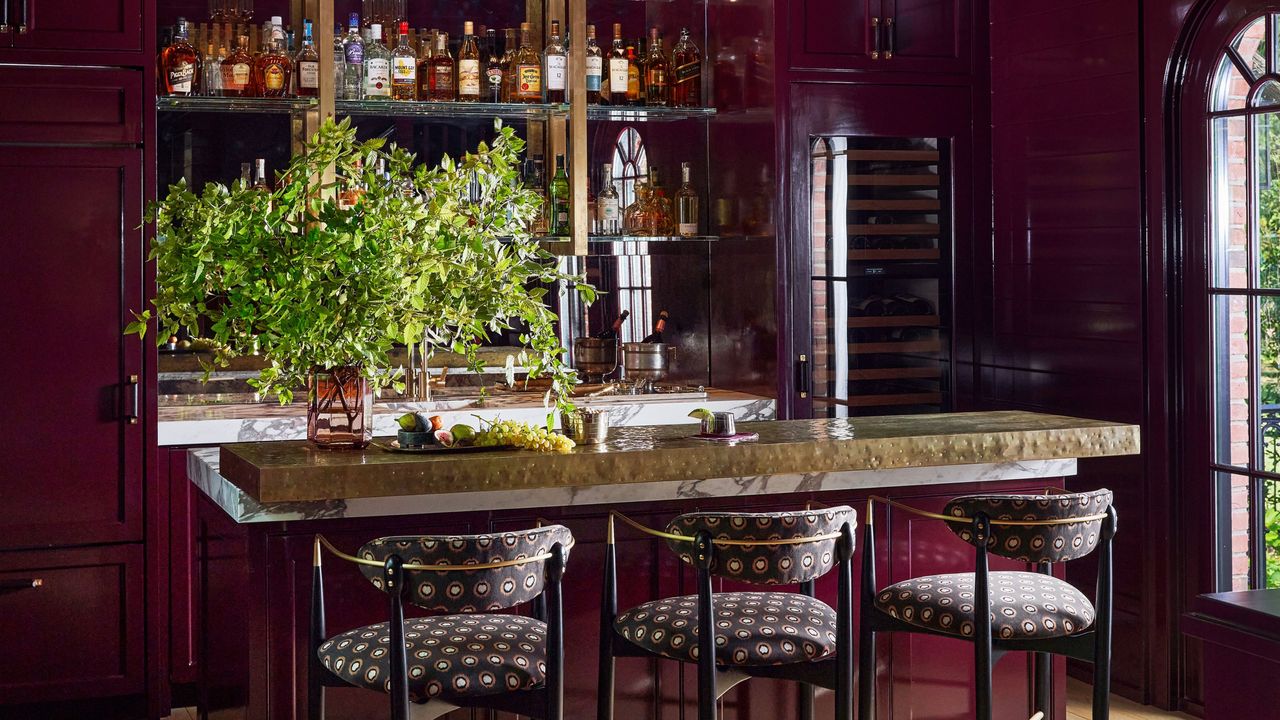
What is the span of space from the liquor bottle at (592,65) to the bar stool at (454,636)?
9.68ft

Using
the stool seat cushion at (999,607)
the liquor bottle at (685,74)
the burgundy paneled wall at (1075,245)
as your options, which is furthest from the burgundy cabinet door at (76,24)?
the burgundy paneled wall at (1075,245)

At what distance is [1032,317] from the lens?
16.4ft

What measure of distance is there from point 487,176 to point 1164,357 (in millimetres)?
2356

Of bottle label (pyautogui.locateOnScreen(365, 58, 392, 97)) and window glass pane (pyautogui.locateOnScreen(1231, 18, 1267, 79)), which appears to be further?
bottle label (pyautogui.locateOnScreen(365, 58, 392, 97))

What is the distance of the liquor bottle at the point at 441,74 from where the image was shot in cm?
527

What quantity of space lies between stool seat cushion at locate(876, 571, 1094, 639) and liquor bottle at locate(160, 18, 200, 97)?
10.1 feet

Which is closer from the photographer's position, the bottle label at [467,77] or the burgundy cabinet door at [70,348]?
the burgundy cabinet door at [70,348]

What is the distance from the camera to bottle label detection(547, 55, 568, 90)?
5.33 metres

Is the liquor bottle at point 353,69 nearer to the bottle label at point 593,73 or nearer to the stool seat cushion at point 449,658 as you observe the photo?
the bottle label at point 593,73

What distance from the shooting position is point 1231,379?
4277 millimetres

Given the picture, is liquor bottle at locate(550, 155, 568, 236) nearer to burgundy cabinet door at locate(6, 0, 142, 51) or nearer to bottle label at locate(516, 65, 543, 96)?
bottle label at locate(516, 65, 543, 96)

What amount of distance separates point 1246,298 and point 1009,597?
1615 mm

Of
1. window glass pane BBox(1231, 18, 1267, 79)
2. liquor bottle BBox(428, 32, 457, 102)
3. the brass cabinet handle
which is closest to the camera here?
window glass pane BBox(1231, 18, 1267, 79)

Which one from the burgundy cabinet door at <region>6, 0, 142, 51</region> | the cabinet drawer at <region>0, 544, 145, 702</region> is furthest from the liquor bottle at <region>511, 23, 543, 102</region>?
the cabinet drawer at <region>0, 544, 145, 702</region>
